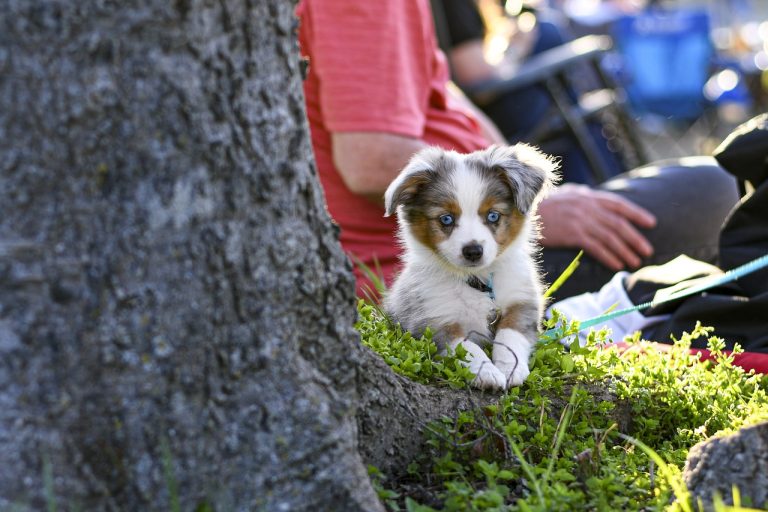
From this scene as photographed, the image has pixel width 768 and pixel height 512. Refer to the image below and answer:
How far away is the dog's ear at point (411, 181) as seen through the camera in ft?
8.76

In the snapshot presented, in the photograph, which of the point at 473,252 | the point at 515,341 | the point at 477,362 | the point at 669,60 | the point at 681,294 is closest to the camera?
the point at 477,362

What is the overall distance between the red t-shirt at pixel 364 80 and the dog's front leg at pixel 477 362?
0.72 metres

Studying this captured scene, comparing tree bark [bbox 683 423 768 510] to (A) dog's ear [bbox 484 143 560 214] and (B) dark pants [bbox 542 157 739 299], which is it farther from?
(B) dark pants [bbox 542 157 739 299]

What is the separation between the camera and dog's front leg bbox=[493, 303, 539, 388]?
2.31 m

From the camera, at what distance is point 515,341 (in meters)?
2.46

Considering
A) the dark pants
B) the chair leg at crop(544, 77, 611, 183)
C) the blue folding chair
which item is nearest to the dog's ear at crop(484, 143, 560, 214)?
the dark pants

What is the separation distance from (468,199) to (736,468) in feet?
3.84

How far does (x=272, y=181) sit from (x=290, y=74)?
0.71 feet

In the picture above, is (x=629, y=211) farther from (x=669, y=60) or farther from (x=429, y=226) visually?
(x=669, y=60)

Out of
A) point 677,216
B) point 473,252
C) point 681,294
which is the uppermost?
point 473,252

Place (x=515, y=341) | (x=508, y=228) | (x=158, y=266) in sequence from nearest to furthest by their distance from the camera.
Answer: (x=158, y=266)
(x=515, y=341)
(x=508, y=228)

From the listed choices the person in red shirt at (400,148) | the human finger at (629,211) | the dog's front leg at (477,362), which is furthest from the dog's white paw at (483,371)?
the human finger at (629,211)

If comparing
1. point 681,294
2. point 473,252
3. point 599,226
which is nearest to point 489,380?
point 473,252

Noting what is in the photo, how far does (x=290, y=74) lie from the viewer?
5.83 ft
